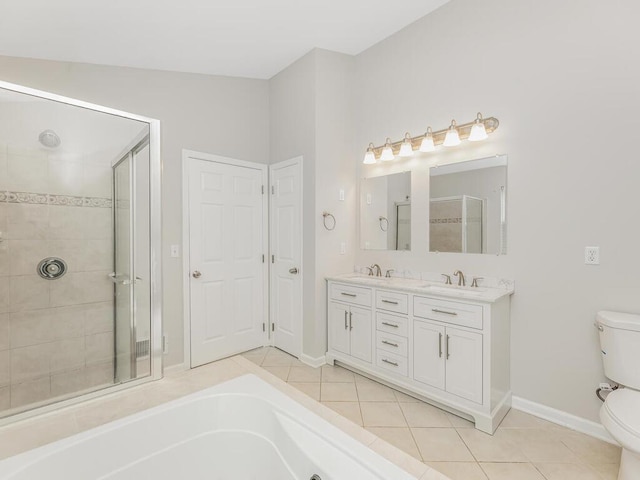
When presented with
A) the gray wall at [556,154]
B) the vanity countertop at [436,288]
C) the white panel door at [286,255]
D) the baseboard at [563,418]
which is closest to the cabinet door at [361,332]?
the vanity countertop at [436,288]

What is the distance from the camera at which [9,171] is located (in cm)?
→ 194

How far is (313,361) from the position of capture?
301cm

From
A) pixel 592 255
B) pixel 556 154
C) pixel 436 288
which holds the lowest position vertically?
pixel 436 288

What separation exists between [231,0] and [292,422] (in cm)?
263

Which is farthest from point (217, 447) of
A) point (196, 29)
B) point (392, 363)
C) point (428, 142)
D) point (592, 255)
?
point (196, 29)

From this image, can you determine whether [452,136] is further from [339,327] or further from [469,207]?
[339,327]

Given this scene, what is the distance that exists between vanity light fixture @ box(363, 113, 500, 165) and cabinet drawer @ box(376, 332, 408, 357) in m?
1.53

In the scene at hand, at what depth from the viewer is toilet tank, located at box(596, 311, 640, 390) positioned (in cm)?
168

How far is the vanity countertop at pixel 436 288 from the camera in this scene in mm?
2103

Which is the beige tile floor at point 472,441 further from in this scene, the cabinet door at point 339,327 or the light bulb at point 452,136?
the light bulb at point 452,136

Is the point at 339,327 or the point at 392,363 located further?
the point at 339,327

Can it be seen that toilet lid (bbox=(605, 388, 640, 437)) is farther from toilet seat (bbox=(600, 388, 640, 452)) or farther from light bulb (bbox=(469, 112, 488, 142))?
light bulb (bbox=(469, 112, 488, 142))

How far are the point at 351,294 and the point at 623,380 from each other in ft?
5.77

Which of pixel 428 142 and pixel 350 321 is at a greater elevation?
pixel 428 142
